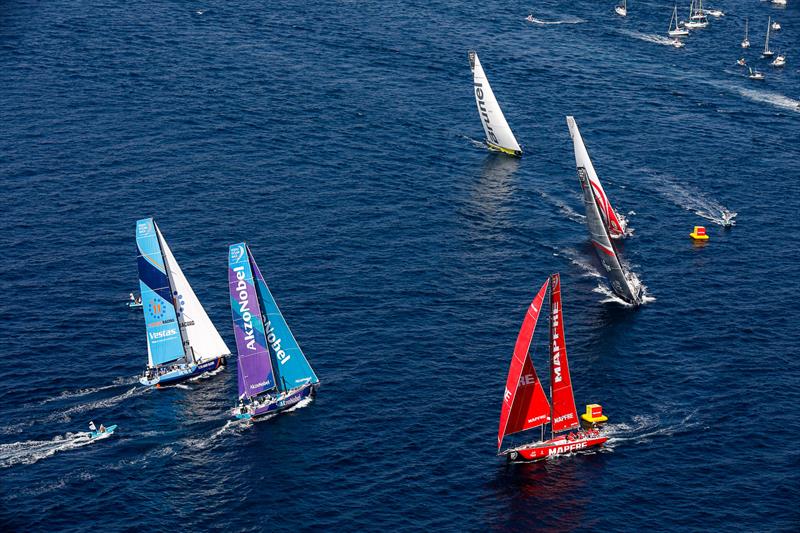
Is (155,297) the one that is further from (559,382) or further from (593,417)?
(593,417)

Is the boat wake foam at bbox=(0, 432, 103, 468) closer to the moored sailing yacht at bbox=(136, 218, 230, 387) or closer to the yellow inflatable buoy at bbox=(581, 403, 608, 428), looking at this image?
the moored sailing yacht at bbox=(136, 218, 230, 387)

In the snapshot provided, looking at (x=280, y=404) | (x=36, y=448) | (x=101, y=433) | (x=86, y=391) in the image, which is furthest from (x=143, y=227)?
(x=36, y=448)

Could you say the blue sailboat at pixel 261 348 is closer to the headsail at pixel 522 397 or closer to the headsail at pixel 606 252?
the headsail at pixel 522 397

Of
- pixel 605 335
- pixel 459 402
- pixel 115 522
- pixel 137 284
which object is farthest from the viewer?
pixel 137 284

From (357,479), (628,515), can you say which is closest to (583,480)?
(628,515)

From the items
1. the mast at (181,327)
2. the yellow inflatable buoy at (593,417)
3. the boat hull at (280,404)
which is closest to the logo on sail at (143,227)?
the mast at (181,327)

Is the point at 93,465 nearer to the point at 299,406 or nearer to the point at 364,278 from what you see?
the point at 299,406
